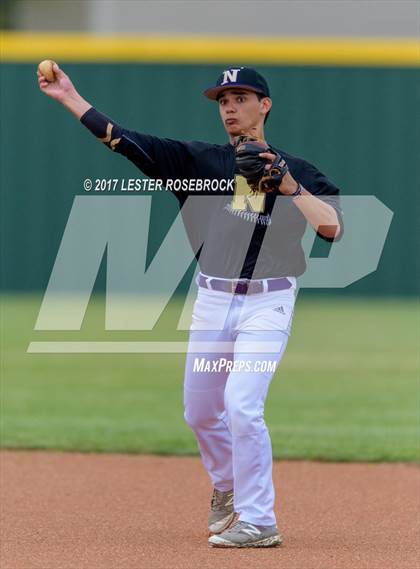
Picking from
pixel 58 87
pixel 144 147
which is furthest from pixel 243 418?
pixel 58 87

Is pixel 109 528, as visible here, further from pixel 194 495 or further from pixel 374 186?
pixel 374 186

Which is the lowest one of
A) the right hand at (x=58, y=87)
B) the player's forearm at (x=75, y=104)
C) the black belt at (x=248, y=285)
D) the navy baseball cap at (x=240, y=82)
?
the black belt at (x=248, y=285)

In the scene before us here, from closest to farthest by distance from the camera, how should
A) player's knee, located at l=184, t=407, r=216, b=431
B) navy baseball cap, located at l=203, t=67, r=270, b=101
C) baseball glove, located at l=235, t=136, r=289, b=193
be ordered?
baseball glove, located at l=235, t=136, r=289, b=193 → navy baseball cap, located at l=203, t=67, r=270, b=101 → player's knee, located at l=184, t=407, r=216, b=431

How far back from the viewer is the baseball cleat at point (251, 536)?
4859 millimetres

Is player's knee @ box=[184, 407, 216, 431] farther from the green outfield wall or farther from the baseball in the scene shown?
the green outfield wall

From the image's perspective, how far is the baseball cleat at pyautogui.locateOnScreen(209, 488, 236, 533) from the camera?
5176 mm

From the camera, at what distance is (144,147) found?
5070 mm

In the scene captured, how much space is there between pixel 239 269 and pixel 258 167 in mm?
516

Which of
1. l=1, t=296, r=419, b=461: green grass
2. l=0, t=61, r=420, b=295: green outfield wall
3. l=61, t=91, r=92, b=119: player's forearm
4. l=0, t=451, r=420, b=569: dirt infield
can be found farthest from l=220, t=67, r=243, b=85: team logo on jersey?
l=0, t=61, r=420, b=295: green outfield wall

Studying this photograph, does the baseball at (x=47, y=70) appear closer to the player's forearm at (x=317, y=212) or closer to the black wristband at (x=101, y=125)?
the black wristband at (x=101, y=125)

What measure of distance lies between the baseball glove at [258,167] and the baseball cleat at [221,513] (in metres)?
1.43

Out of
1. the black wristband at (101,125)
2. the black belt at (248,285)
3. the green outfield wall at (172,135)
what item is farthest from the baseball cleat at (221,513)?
the green outfield wall at (172,135)

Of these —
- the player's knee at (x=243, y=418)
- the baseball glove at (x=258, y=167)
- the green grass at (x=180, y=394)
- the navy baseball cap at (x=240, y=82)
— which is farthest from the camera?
the green grass at (x=180, y=394)

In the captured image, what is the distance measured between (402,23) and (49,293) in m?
6.30
